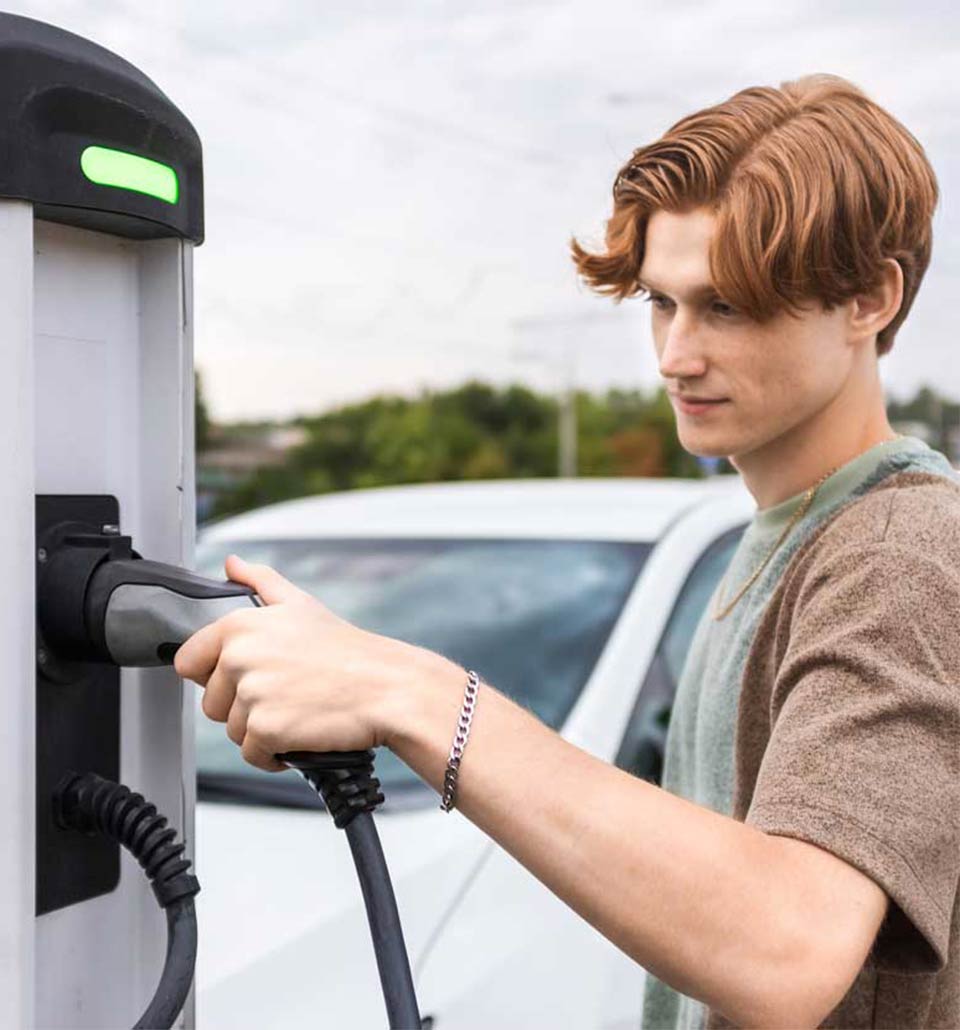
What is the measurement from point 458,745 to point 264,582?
183mm

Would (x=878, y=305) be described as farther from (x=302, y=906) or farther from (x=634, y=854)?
(x=302, y=906)

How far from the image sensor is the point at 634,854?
93cm

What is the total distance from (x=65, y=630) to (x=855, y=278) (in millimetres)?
716

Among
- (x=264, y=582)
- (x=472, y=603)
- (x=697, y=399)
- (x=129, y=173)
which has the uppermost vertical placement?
(x=129, y=173)

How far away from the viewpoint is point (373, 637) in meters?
0.97

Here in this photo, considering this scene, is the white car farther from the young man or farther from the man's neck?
the man's neck

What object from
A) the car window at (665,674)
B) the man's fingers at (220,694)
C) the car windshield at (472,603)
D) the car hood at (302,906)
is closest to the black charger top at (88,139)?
the man's fingers at (220,694)

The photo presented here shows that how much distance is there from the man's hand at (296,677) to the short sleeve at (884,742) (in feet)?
0.92

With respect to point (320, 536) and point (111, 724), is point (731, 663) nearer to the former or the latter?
point (111, 724)

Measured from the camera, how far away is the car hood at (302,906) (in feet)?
6.15

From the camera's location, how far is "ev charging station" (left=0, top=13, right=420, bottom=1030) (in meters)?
0.96

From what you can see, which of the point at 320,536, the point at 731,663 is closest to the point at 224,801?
the point at 320,536

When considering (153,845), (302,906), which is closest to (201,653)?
(153,845)

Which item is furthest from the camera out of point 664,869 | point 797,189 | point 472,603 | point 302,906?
point 472,603
